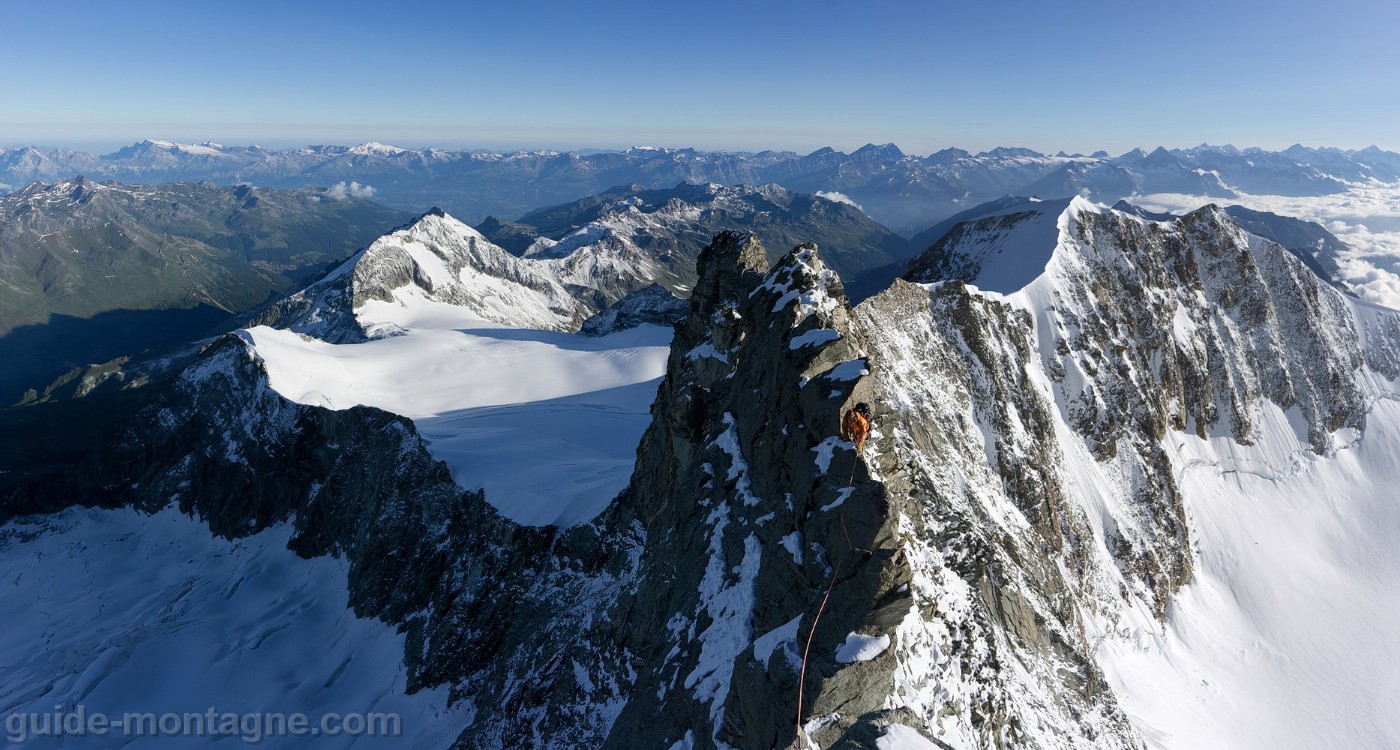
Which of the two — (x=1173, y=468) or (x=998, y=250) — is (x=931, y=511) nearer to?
(x=1173, y=468)

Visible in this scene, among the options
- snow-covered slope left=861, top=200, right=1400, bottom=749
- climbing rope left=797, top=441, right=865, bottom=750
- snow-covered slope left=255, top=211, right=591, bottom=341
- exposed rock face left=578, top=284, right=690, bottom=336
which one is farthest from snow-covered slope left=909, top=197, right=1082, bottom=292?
snow-covered slope left=255, top=211, right=591, bottom=341

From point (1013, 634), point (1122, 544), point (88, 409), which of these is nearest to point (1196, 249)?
point (1122, 544)

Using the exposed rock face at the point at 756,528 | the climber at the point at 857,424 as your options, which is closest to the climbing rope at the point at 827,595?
the exposed rock face at the point at 756,528

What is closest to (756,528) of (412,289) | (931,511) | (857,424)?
(857,424)

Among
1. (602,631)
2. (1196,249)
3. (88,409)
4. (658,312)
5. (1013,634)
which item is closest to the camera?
(1013,634)

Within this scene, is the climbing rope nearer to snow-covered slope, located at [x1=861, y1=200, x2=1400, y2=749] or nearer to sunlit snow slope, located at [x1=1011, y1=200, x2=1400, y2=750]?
snow-covered slope, located at [x1=861, y1=200, x2=1400, y2=749]

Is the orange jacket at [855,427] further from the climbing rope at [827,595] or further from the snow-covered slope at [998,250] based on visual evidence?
the snow-covered slope at [998,250]

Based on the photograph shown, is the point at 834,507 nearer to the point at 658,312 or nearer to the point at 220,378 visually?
the point at 220,378
